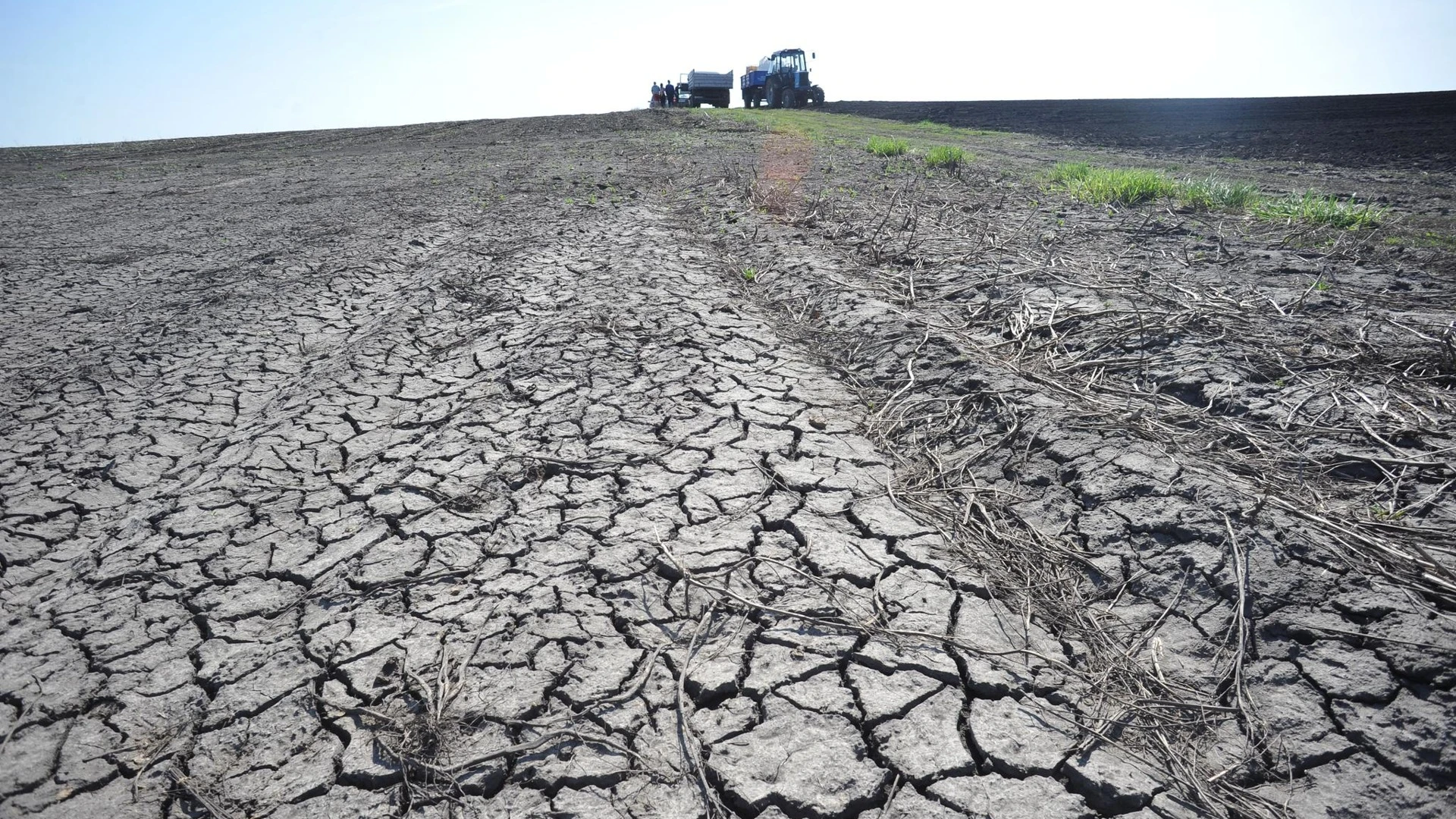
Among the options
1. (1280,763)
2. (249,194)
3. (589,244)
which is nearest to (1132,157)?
(589,244)

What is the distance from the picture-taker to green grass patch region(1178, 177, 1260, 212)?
6250 millimetres

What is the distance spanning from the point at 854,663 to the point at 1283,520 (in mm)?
1452

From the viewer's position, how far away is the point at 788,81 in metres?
26.3

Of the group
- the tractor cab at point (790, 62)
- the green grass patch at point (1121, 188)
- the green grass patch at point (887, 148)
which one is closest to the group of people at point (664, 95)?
the tractor cab at point (790, 62)

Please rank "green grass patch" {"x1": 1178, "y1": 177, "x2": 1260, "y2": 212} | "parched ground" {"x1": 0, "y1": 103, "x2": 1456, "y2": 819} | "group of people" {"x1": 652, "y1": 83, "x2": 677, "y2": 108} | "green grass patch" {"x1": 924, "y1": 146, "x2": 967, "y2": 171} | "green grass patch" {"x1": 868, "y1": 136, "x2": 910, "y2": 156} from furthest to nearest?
1. "group of people" {"x1": 652, "y1": 83, "x2": 677, "y2": 108}
2. "green grass patch" {"x1": 868, "y1": 136, "x2": 910, "y2": 156}
3. "green grass patch" {"x1": 924, "y1": 146, "x2": 967, "y2": 171}
4. "green grass patch" {"x1": 1178, "y1": 177, "x2": 1260, "y2": 212}
5. "parched ground" {"x1": 0, "y1": 103, "x2": 1456, "y2": 819}

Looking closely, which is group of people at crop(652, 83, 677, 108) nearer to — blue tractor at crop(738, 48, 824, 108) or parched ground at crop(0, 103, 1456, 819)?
blue tractor at crop(738, 48, 824, 108)

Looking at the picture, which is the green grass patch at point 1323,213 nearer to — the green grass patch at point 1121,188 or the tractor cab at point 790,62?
the green grass patch at point 1121,188

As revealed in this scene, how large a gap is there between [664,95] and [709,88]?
2012 millimetres

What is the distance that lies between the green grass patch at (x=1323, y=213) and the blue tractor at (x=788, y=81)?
2217cm

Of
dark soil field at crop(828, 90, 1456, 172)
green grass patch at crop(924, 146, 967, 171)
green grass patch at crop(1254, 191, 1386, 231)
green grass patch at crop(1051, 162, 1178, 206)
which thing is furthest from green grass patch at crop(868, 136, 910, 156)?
green grass patch at crop(1254, 191, 1386, 231)

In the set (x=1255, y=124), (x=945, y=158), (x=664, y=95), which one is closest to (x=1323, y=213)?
(x=945, y=158)

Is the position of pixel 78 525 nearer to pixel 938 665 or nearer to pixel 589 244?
pixel 938 665

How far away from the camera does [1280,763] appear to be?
1.70m

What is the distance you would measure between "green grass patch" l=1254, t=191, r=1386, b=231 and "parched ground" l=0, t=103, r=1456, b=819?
0.26 metres
